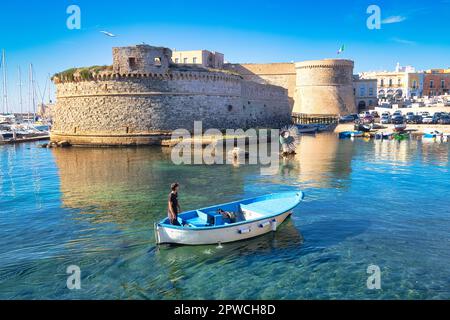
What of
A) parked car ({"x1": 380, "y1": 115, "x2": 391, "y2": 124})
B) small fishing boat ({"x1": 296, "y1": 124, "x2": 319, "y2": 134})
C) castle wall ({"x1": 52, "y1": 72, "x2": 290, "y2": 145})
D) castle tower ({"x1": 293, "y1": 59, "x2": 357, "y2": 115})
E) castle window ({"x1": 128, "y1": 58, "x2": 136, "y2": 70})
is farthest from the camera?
castle tower ({"x1": 293, "y1": 59, "x2": 357, "y2": 115})

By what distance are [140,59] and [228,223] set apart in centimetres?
2153

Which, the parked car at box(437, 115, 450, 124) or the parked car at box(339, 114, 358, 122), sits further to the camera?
the parked car at box(339, 114, 358, 122)

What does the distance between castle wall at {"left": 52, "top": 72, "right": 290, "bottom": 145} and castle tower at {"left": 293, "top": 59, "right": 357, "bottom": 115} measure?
64.0ft

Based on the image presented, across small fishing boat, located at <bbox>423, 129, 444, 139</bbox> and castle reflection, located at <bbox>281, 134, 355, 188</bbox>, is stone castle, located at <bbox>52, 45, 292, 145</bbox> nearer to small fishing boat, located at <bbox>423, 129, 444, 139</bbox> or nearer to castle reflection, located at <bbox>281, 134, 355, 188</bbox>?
castle reflection, located at <bbox>281, 134, 355, 188</bbox>

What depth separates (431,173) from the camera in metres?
17.6

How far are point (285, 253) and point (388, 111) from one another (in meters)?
43.6

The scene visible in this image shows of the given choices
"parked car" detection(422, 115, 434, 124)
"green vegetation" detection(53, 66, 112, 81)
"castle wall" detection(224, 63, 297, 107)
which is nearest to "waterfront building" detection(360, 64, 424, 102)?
"castle wall" detection(224, 63, 297, 107)

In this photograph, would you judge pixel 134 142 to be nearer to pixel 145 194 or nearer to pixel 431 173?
pixel 145 194

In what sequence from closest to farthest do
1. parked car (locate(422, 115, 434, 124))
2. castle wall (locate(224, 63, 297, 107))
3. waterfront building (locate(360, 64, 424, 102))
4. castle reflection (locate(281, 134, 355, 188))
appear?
castle reflection (locate(281, 134, 355, 188)) < parked car (locate(422, 115, 434, 124)) < castle wall (locate(224, 63, 297, 107)) < waterfront building (locate(360, 64, 424, 102))

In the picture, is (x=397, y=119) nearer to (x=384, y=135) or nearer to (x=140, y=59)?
(x=384, y=135)

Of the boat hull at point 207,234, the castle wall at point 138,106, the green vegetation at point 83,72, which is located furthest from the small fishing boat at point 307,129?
the boat hull at point 207,234

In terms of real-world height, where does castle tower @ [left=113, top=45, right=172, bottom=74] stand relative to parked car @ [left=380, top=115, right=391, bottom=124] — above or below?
above

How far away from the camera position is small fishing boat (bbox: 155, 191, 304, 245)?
8734mm

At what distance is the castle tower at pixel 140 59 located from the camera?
90.7ft
